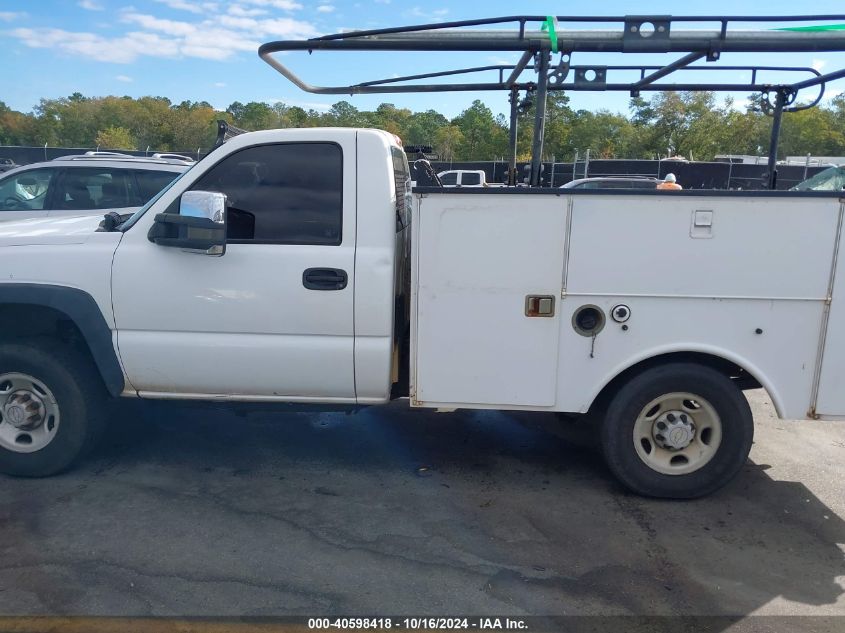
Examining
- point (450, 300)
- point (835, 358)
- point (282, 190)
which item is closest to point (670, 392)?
point (835, 358)

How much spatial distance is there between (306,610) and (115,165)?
6.99 metres

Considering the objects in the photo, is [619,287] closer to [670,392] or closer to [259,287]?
[670,392]

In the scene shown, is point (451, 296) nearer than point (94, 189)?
Yes

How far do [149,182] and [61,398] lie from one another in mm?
4898

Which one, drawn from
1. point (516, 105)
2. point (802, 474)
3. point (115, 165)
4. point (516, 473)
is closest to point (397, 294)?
point (516, 473)

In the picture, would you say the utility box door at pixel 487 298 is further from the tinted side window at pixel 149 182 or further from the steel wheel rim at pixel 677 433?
the tinted side window at pixel 149 182

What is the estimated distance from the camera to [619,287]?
3936 mm

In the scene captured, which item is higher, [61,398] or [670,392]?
[670,392]

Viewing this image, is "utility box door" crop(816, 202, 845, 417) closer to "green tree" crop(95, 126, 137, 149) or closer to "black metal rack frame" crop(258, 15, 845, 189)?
"black metal rack frame" crop(258, 15, 845, 189)

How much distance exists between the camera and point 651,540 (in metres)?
3.82

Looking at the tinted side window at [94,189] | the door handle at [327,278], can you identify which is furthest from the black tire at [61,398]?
the tinted side window at [94,189]

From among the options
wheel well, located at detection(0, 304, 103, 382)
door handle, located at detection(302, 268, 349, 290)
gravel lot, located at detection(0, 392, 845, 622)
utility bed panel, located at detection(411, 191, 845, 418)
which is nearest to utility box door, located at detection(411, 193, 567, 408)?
utility bed panel, located at detection(411, 191, 845, 418)

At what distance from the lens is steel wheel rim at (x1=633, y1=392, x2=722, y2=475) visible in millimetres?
4129

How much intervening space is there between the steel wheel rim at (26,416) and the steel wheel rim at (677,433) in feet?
11.8
